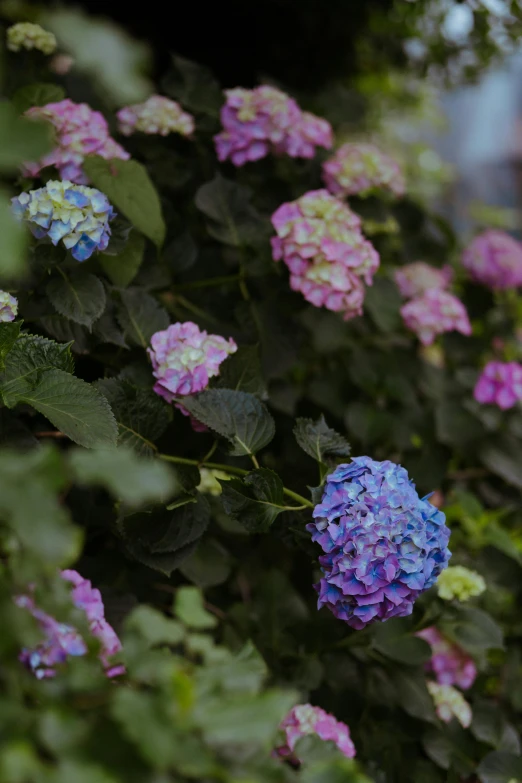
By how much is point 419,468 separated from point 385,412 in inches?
4.9

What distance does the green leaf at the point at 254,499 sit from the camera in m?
0.82

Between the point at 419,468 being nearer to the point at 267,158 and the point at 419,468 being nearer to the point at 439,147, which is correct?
the point at 267,158

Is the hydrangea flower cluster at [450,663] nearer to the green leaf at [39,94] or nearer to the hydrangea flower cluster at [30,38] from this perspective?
the green leaf at [39,94]

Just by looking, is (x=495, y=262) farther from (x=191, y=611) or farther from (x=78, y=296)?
(x=191, y=611)

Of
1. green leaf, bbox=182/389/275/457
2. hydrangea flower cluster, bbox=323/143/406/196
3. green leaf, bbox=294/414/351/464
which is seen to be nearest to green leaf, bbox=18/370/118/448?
green leaf, bbox=182/389/275/457

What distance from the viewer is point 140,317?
1.05 meters

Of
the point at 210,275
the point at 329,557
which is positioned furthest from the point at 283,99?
the point at 329,557

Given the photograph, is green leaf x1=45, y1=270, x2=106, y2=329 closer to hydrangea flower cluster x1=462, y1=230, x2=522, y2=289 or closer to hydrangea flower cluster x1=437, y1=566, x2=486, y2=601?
hydrangea flower cluster x1=437, y1=566, x2=486, y2=601

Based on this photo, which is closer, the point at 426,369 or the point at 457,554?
the point at 457,554

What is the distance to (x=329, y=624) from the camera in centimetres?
111

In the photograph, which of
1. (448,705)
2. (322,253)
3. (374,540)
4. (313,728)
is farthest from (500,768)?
(322,253)

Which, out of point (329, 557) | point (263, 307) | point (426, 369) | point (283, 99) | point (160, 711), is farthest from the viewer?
point (426, 369)

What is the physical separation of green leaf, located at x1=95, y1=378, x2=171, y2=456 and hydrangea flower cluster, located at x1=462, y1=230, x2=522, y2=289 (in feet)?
3.51

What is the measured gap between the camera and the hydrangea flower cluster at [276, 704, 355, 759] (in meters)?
0.85
